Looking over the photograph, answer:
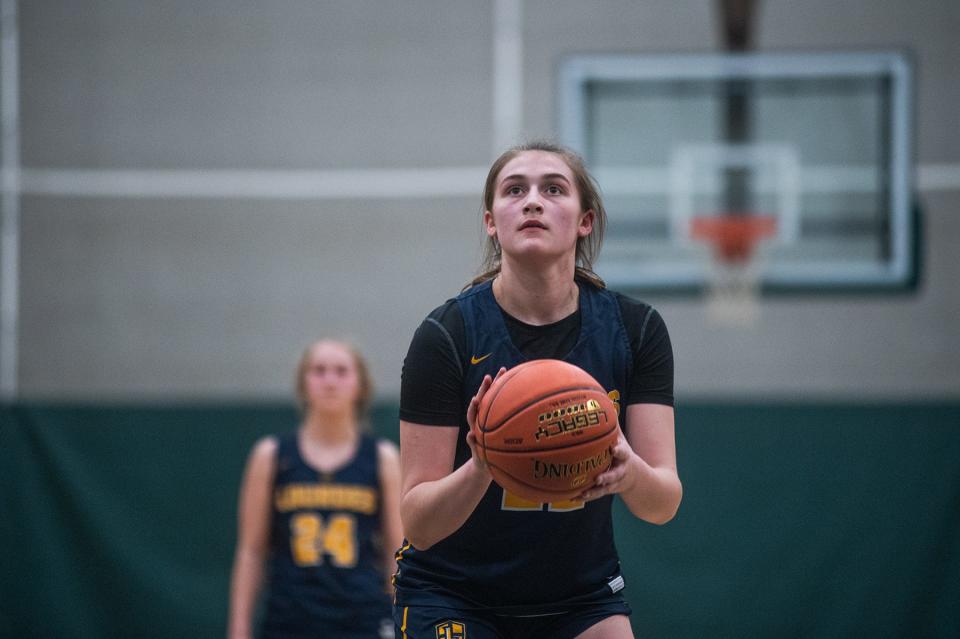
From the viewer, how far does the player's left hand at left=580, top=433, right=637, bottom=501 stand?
221 cm

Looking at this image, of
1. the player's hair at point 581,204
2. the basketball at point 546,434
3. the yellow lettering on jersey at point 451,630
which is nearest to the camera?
the basketball at point 546,434

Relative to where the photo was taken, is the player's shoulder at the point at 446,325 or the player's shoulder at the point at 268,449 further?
the player's shoulder at the point at 268,449

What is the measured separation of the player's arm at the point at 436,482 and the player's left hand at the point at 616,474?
0.24 meters

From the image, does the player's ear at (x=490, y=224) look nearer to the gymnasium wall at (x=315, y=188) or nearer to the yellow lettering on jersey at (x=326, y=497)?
the yellow lettering on jersey at (x=326, y=497)

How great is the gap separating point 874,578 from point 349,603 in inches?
140

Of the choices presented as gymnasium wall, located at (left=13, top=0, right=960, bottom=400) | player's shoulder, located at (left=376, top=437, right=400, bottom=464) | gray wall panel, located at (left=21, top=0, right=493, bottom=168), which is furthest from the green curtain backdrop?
gray wall panel, located at (left=21, top=0, right=493, bottom=168)

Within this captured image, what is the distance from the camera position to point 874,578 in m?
6.19

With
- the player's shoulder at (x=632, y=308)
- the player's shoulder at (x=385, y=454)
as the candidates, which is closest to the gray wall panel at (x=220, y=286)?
the player's shoulder at (x=385, y=454)

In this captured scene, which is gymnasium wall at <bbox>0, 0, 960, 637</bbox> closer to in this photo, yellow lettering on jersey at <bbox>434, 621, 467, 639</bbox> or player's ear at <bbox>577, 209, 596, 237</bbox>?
player's ear at <bbox>577, 209, 596, 237</bbox>

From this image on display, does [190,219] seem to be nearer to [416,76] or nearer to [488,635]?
[416,76]

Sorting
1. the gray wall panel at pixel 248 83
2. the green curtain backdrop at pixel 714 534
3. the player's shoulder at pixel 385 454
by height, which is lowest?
the green curtain backdrop at pixel 714 534

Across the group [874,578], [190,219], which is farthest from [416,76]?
[874,578]

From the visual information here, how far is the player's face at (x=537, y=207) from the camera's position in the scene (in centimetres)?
252

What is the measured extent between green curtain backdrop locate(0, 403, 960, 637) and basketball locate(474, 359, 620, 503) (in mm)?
4265
